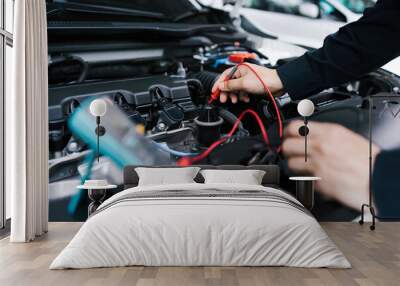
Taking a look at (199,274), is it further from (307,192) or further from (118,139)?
(118,139)

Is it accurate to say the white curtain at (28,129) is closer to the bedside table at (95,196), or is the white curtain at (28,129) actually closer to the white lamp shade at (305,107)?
the bedside table at (95,196)

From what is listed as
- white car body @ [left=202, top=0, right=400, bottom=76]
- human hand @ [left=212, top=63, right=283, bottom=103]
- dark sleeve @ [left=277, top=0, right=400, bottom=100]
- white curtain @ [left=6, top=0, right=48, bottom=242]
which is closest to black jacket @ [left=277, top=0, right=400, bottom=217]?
dark sleeve @ [left=277, top=0, right=400, bottom=100]

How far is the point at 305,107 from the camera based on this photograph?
6.88 m

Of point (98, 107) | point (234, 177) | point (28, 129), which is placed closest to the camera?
point (28, 129)

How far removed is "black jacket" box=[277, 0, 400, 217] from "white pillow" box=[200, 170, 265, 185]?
1.22m

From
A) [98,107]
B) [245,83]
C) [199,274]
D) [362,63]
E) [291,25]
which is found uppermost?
[291,25]

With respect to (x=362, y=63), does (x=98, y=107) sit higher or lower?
lower

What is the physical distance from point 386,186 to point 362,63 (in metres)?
1.59

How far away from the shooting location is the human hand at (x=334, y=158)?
7.08 m

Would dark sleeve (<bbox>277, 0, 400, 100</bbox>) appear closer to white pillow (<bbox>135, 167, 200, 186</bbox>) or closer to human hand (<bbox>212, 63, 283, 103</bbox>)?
human hand (<bbox>212, 63, 283, 103</bbox>)

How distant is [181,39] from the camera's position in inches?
289

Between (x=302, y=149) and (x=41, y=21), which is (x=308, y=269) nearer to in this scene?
(x=302, y=149)

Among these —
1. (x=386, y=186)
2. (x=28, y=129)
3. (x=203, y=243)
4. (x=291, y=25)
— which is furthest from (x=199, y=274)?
Answer: (x=291, y=25)

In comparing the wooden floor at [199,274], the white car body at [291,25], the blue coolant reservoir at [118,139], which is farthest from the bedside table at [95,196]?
the white car body at [291,25]
